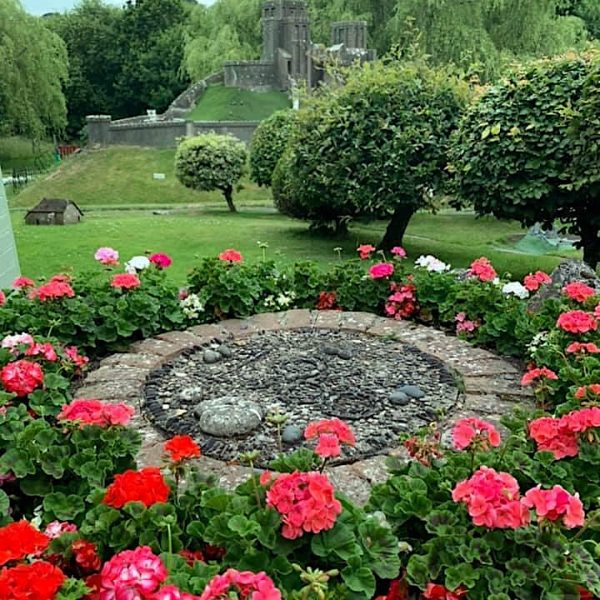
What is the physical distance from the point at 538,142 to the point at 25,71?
16.7 meters

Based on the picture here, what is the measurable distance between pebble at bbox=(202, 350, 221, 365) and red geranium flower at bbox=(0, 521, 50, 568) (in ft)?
6.67

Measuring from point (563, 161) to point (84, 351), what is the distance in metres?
4.34

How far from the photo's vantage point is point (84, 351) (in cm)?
362

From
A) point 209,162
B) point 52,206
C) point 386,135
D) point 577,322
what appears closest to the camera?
point 577,322

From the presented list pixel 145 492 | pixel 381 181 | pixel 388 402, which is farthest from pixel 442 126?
pixel 145 492

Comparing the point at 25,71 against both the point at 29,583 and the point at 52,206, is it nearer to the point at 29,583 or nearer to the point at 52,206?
the point at 52,206

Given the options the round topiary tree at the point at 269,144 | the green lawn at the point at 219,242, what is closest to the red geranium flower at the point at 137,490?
the green lawn at the point at 219,242

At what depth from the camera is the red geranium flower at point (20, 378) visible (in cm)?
260

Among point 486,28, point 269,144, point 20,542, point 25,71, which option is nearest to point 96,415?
point 20,542

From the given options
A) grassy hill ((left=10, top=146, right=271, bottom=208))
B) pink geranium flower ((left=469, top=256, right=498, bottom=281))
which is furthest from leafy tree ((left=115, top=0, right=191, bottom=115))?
pink geranium flower ((left=469, top=256, right=498, bottom=281))

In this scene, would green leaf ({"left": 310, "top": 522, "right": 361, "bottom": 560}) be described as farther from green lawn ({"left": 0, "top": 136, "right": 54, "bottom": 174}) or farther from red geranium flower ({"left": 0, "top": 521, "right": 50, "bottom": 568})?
green lawn ({"left": 0, "top": 136, "right": 54, "bottom": 174})

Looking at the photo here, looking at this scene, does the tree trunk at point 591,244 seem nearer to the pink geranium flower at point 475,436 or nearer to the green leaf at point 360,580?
the pink geranium flower at point 475,436

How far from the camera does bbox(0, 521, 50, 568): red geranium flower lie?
139 cm

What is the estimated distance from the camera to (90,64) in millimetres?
33781
